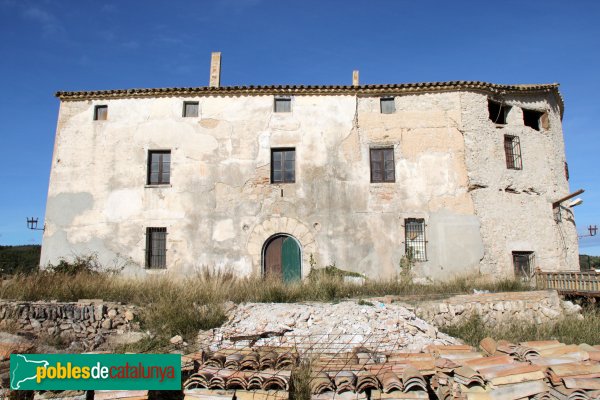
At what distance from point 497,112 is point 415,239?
6.38m

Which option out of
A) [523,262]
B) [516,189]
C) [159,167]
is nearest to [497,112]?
[516,189]

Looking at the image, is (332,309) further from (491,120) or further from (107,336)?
(491,120)

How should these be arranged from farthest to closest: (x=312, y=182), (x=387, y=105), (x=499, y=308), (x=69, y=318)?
(x=387, y=105), (x=312, y=182), (x=499, y=308), (x=69, y=318)

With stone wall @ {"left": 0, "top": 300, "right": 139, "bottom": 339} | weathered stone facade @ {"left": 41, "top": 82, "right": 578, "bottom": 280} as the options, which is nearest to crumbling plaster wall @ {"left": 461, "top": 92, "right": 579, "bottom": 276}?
weathered stone facade @ {"left": 41, "top": 82, "right": 578, "bottom": 280}

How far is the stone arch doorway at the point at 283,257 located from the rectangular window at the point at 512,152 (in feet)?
28.7

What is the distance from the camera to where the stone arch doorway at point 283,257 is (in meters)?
15.1

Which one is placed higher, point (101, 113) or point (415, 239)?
point (101, 113)

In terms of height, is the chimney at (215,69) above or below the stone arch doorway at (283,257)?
above

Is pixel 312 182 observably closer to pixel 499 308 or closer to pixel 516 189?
pixel 499 308

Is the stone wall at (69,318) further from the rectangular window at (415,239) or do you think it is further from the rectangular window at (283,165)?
the rectangular window at (415,239)

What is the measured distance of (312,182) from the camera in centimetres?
1570

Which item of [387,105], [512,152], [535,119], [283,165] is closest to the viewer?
[283,165]

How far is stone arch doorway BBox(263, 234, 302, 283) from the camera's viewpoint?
1512 cm

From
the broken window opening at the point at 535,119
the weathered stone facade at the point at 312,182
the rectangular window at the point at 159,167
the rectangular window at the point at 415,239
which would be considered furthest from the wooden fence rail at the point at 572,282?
the rectangular window at the point at 159,167
